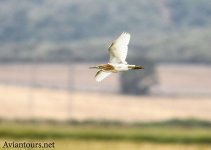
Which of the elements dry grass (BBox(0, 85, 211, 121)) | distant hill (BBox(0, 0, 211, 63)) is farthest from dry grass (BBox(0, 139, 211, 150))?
distant hill (BBox(0, 0, 211, 63))

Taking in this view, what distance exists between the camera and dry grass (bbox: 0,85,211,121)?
74.8 metres

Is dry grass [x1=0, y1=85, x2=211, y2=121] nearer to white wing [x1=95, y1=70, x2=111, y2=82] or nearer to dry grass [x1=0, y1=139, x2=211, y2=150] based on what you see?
dry grass [x1=0, y1=139, x2=211, y2=150]

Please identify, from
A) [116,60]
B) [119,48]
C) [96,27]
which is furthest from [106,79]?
[116,60]

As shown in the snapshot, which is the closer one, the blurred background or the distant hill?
the blurred background

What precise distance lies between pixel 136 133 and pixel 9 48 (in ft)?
337

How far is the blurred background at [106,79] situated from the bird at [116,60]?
517 inches

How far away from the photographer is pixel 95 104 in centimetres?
8319

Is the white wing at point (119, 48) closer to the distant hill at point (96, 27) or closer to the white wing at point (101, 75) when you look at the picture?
the white wing at point (101, 75)

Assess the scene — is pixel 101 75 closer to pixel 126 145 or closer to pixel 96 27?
pixel 126 145

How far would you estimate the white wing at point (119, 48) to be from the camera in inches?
462

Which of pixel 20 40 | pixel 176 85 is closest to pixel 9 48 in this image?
pixel 20 40

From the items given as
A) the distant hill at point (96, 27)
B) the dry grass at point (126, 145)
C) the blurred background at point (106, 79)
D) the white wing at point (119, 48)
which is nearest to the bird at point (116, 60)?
the white wing at point (119, 48)

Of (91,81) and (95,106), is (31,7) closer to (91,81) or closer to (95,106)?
(91,81)

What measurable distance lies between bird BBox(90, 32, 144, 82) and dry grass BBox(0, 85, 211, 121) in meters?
59.4
